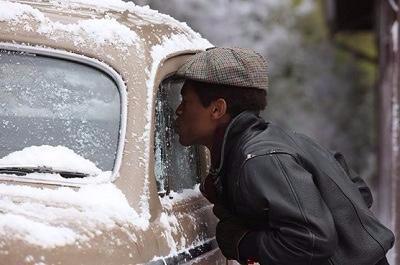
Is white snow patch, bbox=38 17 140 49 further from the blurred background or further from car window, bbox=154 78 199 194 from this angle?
the blurred background

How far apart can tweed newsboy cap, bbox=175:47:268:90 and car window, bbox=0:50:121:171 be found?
0.35 metres

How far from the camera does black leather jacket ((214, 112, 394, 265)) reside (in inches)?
129

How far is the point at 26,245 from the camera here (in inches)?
108

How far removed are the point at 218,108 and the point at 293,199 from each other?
1.98 feet

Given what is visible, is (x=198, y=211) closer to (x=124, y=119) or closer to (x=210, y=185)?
(x=210, y=185)

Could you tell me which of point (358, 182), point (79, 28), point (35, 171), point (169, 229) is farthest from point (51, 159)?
point (358, 182)

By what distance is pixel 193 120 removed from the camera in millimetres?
3785

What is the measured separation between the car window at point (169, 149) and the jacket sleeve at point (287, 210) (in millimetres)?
413

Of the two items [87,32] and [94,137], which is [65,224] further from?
[87,32]

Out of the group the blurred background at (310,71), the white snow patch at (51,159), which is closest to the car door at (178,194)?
the white snow patch at (51,159)

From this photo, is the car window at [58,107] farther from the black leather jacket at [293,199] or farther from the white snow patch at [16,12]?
the black leather jacket at [293,199]

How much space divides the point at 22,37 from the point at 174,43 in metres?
0.72

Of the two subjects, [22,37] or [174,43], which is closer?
[22,37]

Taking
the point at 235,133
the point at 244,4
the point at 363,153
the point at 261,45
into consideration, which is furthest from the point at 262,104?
the point at 363,153
